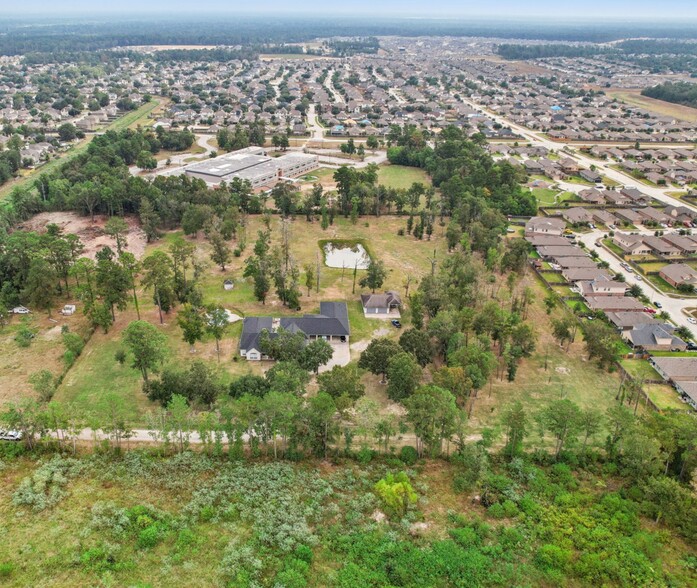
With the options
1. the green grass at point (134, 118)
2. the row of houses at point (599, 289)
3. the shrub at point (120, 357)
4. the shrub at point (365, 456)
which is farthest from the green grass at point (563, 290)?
the green grass at point (134, 118)

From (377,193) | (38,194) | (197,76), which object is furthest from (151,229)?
(197,76)

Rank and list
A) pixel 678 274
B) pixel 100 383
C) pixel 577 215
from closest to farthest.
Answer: pixel 100 383, pixel 678 274, pixel 577 215

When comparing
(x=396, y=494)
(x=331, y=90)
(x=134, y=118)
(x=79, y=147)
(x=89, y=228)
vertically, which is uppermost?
(x=331, y=90)

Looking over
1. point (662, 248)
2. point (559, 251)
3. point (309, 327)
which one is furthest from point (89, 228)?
point (662, 248)

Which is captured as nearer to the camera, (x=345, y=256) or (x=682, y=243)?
(x=345, y=256)

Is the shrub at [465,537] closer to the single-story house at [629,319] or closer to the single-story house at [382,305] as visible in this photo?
the single-story house at [382,305]

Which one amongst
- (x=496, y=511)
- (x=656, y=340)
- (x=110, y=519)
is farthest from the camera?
(x=656, y=340)

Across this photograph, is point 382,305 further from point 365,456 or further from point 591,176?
point 591,176

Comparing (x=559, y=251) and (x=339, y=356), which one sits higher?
(x=559, y=251)
